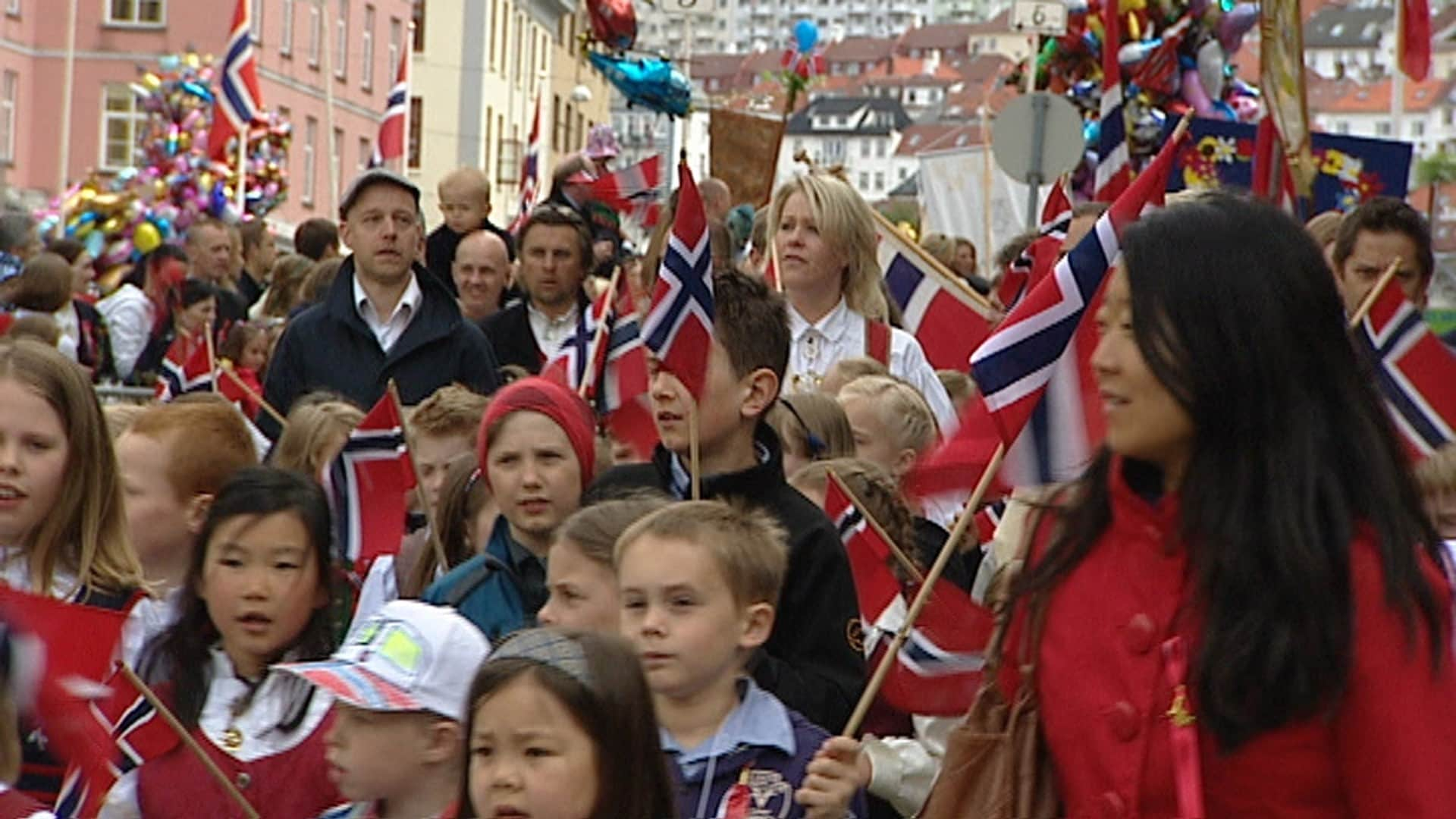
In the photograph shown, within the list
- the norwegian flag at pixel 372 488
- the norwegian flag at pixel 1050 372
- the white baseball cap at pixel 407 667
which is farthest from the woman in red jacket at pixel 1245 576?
the norwegian flag at pixel 372 488

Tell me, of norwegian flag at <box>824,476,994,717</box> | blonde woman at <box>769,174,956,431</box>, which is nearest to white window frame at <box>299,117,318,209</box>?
blonde woman at <box>769,174,956,431</box>

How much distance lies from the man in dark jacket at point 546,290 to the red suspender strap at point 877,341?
5.82 feet

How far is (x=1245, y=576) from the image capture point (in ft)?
13.9

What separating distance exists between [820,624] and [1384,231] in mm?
3010

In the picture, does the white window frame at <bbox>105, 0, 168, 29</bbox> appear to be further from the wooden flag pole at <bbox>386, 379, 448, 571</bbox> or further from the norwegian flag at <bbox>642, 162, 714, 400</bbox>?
the norwegian flag at <bbox>642, 162, 714, 400</bbox>

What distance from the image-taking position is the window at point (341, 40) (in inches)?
2490

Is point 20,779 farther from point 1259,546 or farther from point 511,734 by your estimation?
point 1259,546

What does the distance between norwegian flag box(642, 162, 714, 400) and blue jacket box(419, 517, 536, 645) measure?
1.90 ft

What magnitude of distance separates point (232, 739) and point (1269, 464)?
2.60 m

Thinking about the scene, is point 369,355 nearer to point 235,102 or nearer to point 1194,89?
point 1194,89

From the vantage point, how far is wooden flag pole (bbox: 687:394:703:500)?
22.0 feet

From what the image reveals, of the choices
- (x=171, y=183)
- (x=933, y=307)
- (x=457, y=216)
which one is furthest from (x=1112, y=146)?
(x=171, y=183)

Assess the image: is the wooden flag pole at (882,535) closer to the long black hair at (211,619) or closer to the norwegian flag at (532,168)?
the long black hair at (211,619)

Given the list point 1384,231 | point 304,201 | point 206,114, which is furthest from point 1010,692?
point 304,201
